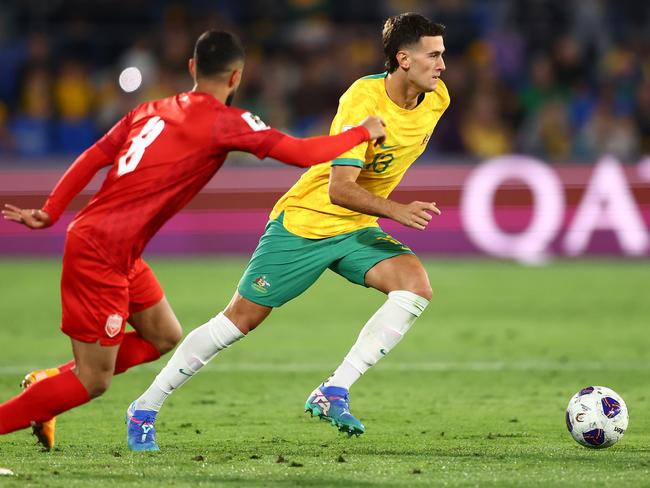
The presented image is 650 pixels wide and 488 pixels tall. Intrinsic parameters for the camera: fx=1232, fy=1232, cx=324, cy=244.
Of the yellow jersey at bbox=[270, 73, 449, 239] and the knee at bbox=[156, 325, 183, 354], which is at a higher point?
the yellow jersey at bbox=[270, 73, 449, 239]

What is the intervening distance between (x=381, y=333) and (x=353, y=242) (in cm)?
50

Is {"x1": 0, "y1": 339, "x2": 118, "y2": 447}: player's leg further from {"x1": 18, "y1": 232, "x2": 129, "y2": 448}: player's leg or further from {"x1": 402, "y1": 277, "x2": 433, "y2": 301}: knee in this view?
{"x1": 402, "y1": 277, "x2": 433, "y2": 301}: knee

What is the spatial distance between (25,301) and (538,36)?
348 inches

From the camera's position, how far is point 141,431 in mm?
5910

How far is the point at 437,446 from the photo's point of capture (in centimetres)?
605

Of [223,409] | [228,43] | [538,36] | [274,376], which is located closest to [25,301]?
[274,376]

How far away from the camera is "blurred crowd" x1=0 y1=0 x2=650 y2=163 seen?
647 inches

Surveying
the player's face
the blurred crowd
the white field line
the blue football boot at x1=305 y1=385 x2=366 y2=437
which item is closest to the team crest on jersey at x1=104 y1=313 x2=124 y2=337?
the blue football boot at x1=305 y1=385 x2=366 y2=437

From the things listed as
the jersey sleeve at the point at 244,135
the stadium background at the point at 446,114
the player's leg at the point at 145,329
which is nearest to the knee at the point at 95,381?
the player's leg at the point at 145,329

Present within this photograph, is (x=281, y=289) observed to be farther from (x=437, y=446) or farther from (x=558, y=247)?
(x=558, y=247)

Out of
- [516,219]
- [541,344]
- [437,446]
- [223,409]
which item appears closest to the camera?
[437,446]

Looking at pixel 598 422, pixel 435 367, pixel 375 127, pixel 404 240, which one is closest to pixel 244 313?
pixel 375 127

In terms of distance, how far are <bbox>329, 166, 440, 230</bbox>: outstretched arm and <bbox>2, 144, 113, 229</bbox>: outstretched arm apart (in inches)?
44.3

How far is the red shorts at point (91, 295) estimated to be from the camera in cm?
536
